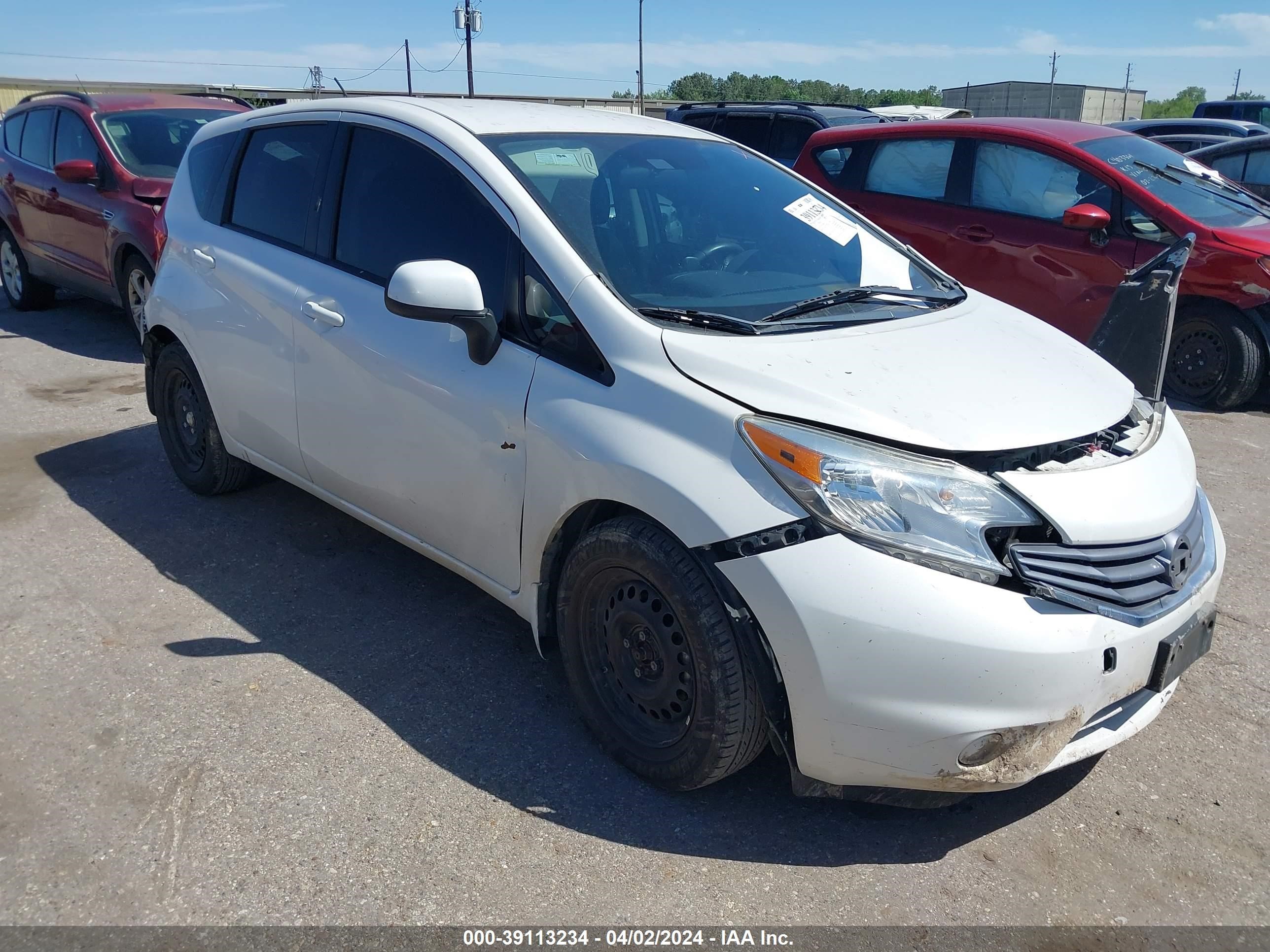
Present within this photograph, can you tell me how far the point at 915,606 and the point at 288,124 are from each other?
10.7 ft

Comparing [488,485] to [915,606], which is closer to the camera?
[915,606]

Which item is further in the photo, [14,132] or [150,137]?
[14,132]

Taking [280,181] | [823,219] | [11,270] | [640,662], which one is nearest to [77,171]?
[11,270]

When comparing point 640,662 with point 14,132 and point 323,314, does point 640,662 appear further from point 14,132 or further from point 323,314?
point 14,132

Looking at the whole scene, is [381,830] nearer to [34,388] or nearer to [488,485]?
[488,485]

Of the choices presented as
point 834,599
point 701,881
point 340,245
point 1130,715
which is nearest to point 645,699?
point 701,881

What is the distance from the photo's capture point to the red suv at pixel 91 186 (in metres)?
7.51

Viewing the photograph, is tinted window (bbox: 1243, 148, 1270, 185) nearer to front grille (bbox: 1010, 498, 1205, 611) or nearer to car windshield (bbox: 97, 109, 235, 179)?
front grille (bbox: 1010, 498, 1205, 611)

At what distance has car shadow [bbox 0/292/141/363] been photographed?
8094 millimetres

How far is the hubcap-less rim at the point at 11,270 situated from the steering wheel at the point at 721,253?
8.26 metres

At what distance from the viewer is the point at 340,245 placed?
3.80 meters

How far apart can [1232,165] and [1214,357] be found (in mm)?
4240

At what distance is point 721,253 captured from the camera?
3.37 metres

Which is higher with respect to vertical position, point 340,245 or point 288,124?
point 288,124
